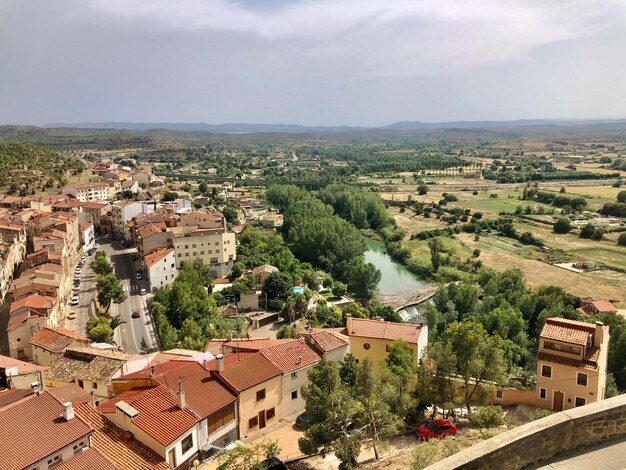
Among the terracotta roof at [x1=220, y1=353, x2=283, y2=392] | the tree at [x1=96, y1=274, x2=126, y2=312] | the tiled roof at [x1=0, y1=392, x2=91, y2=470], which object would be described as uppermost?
the tiled roof at [x1=0, y1=392, x2=91, y2=470]

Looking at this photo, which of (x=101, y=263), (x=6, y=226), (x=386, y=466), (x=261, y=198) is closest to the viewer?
(x=386, y=466)

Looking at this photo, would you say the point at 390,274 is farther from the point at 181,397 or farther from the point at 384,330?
the point at 181,397

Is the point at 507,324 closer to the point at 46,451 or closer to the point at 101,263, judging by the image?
the point at 46,451

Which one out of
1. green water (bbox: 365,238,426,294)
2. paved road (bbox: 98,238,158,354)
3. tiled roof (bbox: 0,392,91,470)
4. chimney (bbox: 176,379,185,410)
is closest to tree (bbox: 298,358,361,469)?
chimney (bbox: 176,379,185,410)

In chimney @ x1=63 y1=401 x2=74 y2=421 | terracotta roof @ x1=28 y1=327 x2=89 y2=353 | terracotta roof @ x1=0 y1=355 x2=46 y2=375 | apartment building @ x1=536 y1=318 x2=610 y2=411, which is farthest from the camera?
terracotta roof @ x1=28 y1=327 x2=89 y2=353

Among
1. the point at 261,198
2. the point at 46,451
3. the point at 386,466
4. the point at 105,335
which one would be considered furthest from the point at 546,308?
the point at 261,198

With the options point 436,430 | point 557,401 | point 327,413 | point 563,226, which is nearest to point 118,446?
point 327,413

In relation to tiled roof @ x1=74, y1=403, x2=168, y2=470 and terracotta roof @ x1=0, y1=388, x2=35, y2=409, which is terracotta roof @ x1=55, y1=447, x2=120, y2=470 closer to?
tiled roof @ x1=74, y1=403, x2=168, y2=470
